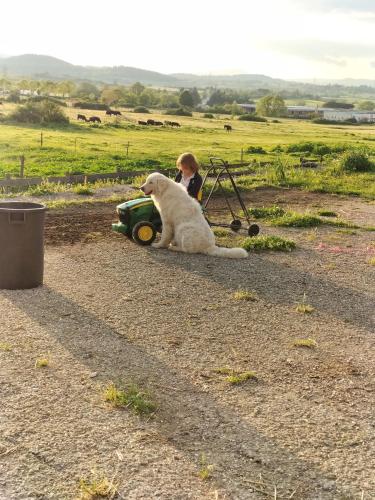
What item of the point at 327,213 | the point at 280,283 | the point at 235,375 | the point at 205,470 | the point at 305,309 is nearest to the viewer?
the point at 205,470

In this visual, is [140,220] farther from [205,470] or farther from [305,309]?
[205,470]

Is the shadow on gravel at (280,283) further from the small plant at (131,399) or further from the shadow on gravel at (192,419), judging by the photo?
the small plant at (131,399)

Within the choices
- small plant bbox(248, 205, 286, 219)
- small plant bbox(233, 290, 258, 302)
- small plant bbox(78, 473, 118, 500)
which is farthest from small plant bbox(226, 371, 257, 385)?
small plant bbox(248, 205, 286, 219)

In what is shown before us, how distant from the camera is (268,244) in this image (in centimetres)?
1050

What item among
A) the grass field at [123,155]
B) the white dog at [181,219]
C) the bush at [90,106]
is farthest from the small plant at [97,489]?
the bush at [90,106]

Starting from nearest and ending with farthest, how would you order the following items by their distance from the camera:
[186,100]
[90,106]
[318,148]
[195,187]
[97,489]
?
[97,489] → [195,187] → [318,148] → [90,106] → [186,100]

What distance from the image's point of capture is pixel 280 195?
1711cm

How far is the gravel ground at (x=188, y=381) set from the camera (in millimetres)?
3895

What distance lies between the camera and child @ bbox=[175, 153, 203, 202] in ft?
32.5

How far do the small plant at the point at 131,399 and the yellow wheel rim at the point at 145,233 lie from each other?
201 inches

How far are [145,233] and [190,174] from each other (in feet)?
4.05

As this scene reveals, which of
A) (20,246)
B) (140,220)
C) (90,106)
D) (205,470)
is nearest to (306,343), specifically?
(205,470)

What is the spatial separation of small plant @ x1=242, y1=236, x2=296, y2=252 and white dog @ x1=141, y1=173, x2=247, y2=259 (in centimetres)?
79

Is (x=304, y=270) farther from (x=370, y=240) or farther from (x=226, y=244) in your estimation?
(x=370, y=240)
